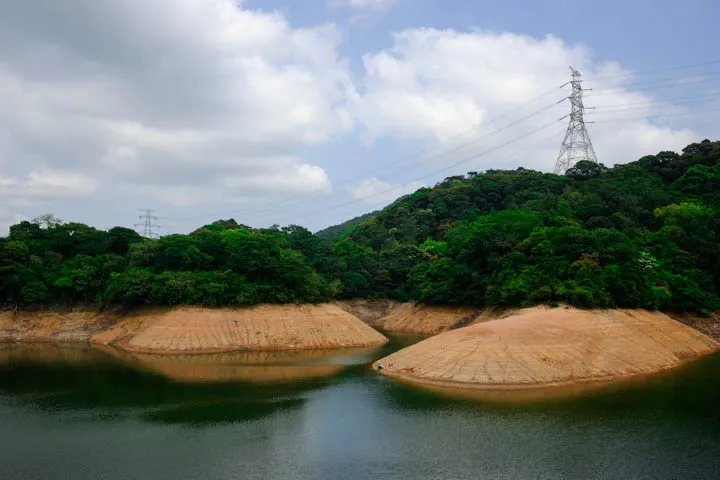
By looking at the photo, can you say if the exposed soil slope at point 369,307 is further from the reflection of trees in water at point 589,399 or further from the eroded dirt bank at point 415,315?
the reflection of trees in water at point 589,399

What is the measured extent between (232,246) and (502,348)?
32036 millimetres

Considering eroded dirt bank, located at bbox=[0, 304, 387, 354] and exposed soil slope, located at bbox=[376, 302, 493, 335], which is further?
exposed soil slope, located at bbox=[376, 302, 493, 335]

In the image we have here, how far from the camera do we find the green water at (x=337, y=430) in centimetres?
1786

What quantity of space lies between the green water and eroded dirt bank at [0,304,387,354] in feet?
34.4

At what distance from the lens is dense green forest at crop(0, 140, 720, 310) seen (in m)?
46.6

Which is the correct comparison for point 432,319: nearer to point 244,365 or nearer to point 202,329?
point 202,329

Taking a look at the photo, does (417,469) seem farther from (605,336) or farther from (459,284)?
(459,284)

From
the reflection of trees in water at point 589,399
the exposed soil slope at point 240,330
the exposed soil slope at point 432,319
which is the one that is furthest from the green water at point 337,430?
the exposed soil slope at point 432,319

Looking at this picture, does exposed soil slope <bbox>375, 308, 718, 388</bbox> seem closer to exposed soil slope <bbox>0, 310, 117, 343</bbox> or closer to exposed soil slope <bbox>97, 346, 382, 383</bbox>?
exposed soil slope <bbox>97, 346, 382, 383</bbox>

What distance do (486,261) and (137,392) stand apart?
3887cm

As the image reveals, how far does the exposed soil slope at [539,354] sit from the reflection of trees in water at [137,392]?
7.14 meters

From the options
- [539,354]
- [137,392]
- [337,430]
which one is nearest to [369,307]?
[539,354]

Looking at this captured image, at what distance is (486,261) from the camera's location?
56.8 metres

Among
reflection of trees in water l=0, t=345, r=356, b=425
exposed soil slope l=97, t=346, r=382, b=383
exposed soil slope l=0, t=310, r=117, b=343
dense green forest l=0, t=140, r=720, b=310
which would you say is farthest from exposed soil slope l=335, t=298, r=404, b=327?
reflection of trees in water l=0, t=345, r=356, b=425
